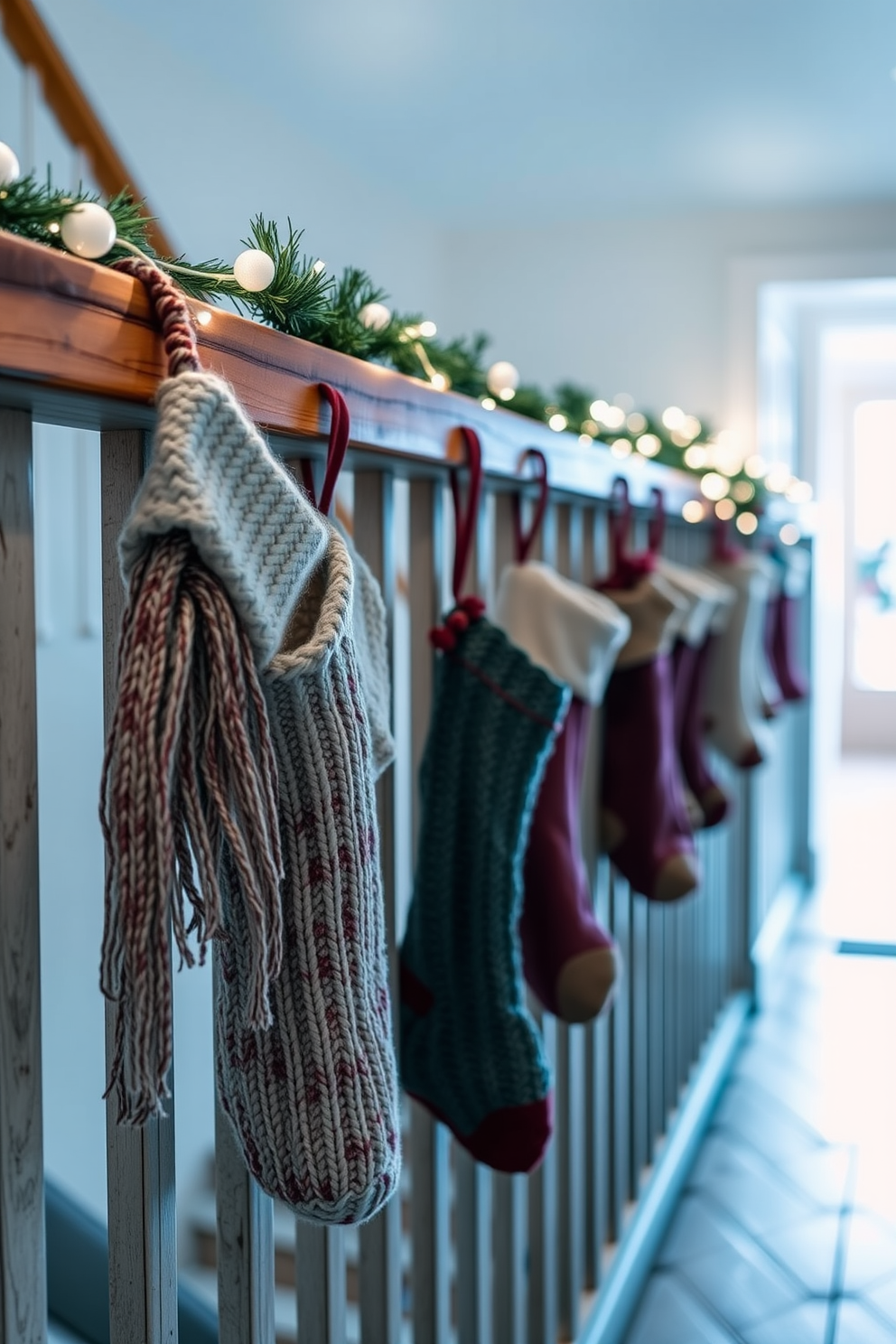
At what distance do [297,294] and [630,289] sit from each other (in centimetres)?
332

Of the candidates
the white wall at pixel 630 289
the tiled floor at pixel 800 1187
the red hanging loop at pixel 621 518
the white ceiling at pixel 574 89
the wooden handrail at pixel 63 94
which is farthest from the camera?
the white wall at pixel 630 289

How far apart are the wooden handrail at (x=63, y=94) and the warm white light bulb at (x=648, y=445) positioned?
32.4 inches

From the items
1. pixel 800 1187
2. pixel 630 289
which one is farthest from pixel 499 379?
pixel 630 289

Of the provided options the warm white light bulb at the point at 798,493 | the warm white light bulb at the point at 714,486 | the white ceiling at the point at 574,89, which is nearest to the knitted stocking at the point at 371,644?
the warm white light bulb at the point at 714,486

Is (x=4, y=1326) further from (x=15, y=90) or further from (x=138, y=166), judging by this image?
(x=138, y=166)

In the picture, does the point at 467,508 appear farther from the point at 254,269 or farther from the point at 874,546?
the point at 874,546

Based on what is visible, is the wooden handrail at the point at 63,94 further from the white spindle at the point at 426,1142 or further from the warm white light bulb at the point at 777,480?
the warm white light bulb at the point at 777,480

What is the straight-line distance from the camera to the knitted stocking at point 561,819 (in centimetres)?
128

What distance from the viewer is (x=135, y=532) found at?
1.98 ft

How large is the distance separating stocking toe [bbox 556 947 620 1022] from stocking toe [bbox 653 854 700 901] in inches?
15.9

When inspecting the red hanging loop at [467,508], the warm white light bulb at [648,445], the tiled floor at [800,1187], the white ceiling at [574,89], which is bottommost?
the tiled floor at [800,1187]

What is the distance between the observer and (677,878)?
171 centimetres

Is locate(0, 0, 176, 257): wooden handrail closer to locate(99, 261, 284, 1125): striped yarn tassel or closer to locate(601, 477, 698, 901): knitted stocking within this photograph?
locate(601, 477, 698, 901): knitted stocking

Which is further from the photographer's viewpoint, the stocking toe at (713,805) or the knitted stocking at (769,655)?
the knitted stocking at (769,655)
